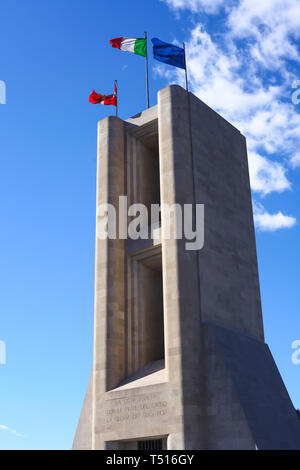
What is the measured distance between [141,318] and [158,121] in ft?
35.0

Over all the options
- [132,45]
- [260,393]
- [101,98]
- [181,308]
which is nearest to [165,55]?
[132,45]

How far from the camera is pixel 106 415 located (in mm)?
26484

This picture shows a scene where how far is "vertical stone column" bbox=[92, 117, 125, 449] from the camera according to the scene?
90.6 feet

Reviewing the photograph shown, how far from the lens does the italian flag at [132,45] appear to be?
34.7 m

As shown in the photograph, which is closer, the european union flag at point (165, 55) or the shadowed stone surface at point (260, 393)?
the shadowed stone surface at point (260, 393)

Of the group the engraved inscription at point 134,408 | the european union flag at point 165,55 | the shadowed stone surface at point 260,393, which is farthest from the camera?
the european union flag at point 165,55

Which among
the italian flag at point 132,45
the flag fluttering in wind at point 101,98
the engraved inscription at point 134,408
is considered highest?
the italian flag at point 132,45

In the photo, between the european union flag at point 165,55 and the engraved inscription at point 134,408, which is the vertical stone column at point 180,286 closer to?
the engraved inscription at point 134,408

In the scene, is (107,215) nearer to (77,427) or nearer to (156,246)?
(156,246)

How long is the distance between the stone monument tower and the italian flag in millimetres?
4975

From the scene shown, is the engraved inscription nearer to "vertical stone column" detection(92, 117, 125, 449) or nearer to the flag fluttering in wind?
"vertical stone column" detection(92, 117, 125, 449)

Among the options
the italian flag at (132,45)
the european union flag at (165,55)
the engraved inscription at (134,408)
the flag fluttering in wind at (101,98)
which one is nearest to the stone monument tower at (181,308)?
the engraved inscription at (134,408)

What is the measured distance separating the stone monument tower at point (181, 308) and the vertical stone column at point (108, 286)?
0.06 m
